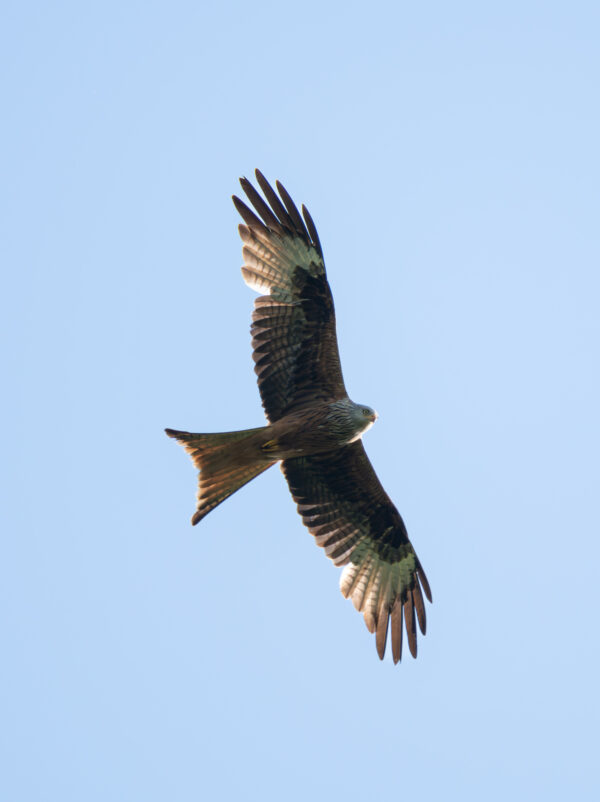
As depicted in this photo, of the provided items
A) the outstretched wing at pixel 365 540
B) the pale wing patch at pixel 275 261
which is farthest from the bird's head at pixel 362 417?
the pale wing patch at pixel 275 261

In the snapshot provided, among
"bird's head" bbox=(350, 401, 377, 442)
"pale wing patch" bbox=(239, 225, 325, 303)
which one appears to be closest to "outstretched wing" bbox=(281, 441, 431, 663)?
"bird's head" bbox=(350, 401, 377, 442)

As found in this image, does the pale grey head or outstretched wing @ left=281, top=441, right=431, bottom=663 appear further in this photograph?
outstretched wing @ left=281, top=441, right=431, bottom=663

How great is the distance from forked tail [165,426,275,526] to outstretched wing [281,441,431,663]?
0.94 meters

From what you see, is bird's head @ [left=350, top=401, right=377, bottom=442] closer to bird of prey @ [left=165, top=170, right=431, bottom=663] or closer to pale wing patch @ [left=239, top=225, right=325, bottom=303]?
bird of prey @ [left=165, top=170, right=431, bottom=663]

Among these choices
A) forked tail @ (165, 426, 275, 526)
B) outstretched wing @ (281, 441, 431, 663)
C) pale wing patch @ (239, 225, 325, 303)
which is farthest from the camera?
outstretched wing @ (281, 441, 431, 663)

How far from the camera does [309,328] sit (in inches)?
446

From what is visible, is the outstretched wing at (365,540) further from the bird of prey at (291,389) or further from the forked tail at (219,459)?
the forked tail at (219,459)

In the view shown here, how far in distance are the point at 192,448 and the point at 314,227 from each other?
2.53 meters

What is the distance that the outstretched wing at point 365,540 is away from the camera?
12.0m

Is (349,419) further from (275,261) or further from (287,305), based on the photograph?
(275,261)

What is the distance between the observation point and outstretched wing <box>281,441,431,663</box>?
39.3ft

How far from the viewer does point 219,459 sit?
432 inches

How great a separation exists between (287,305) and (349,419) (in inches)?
50.6

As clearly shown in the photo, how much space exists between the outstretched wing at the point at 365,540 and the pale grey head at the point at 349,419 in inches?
25.6
